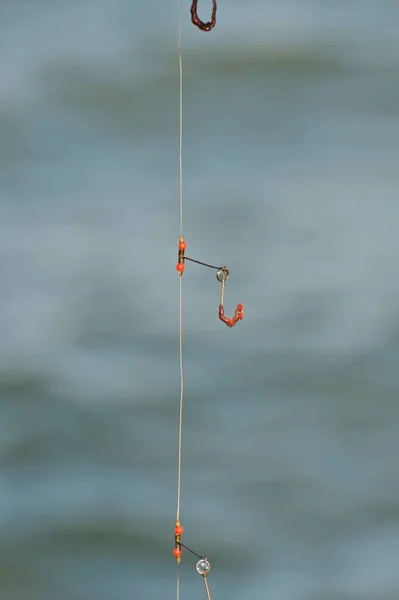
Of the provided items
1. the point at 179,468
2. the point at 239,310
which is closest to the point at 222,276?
the point at 239,310

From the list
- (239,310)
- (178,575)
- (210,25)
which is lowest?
(178,575)

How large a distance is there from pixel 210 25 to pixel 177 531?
4.06 feet

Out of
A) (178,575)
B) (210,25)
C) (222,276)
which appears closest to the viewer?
(210,25)

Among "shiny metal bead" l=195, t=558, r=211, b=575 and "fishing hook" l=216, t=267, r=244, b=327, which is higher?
"fishing hook" l=216, t=267, r=244, b=327

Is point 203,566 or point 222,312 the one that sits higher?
point 222,312

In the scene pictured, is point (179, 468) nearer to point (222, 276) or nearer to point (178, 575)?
point (178, 575)

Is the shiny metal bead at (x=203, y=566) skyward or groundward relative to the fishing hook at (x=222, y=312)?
groundward

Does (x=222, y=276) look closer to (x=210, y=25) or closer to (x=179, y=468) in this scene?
(x=210, y=25)

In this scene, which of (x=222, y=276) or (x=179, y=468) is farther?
(x=179, y=468)

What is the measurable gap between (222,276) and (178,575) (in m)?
1.59

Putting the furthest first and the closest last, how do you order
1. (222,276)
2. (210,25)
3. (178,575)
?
(178,575), (222,276), (210,25)

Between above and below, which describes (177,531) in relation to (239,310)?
below

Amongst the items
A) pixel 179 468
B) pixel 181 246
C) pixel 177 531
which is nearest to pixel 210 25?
pixel 181 246

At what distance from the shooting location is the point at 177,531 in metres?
4.95
